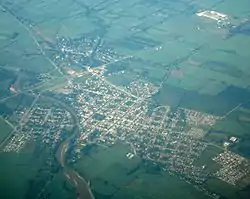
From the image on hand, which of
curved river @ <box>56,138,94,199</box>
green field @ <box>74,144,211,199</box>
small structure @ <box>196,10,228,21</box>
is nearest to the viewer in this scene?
green field @ <box>74,144,211,199</box>

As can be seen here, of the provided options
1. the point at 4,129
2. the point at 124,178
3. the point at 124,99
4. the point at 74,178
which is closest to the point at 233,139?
the point at 124,178

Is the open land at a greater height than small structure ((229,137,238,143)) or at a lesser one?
lesser

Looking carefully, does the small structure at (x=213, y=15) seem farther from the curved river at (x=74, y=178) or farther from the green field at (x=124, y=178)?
the curved river at (x=74, y=178)

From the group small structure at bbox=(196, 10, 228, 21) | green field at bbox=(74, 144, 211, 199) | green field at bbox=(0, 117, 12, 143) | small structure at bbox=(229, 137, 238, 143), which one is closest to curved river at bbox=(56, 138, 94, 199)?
green field at bbox=(74, 144, 211, 199)

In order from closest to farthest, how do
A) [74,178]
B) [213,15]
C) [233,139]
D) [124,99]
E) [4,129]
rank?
[74,178] < [233,139] < [4,129] < [124,99] < [213,15]

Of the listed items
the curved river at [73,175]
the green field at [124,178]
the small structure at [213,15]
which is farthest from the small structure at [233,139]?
the small structure at [213,15]

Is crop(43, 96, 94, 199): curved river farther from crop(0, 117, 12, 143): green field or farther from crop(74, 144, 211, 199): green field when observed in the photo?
crop(0, 117, 12, 143): green field

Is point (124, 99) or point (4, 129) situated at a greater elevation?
point (124, 99)

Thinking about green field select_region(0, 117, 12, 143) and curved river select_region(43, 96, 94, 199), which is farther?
green field select_region(0, 117, 12, 143)

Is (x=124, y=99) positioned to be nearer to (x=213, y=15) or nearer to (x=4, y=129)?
(x=4, y=129)

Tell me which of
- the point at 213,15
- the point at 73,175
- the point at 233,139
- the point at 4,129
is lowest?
the point at 4,129

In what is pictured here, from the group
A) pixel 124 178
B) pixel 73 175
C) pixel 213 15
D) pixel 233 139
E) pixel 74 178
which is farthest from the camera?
pixel 213 15
